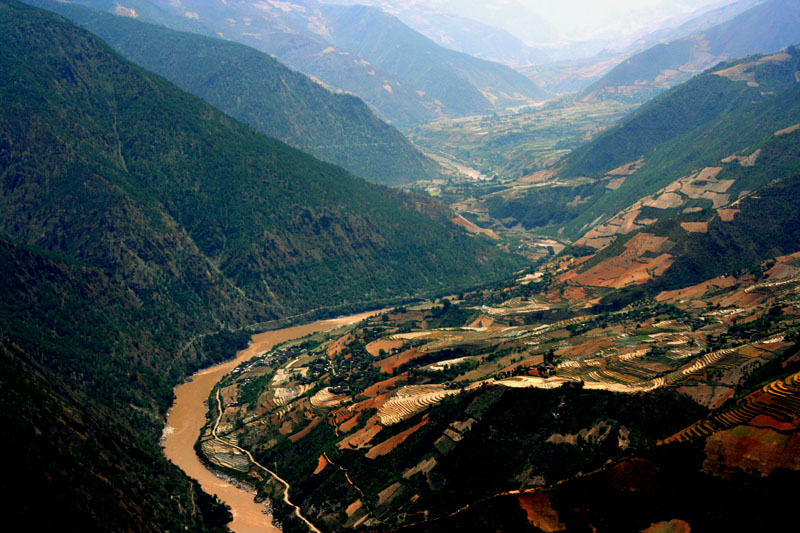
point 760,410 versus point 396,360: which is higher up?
point 760,410

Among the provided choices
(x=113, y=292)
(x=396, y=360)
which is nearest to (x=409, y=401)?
(x=396, y=360)

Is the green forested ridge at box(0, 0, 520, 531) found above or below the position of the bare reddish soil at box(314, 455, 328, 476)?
above

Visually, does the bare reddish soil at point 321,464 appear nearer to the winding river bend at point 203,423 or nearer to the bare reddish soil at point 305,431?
the winding river bend at point 203,423

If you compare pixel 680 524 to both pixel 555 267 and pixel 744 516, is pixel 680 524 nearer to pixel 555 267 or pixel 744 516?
pixel 744 516

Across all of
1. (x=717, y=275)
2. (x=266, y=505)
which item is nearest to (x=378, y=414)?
(x=266, y=505)

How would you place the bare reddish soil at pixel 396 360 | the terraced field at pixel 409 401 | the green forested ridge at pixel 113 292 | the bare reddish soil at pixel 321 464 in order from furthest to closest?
the bare reddish soil at pixel 396 360 → the terraced field at pixel 409 401 → the bare reddish soil at pixel 321 464 → the green forested ridge at pixel 113 292

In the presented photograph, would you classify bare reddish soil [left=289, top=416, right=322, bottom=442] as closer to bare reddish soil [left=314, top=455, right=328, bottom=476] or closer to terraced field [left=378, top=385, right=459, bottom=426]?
bare reddish soil [left=314, top=455, right=328, bottom=476]

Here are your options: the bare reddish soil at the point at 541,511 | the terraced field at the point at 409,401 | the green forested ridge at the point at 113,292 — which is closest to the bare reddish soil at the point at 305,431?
the terraced field at the point at 409,401

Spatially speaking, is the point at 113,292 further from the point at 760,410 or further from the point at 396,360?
the point at 760,410

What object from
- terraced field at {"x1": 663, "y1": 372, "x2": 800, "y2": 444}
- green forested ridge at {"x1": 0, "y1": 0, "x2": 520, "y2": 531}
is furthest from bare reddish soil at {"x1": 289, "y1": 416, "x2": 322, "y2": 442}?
terraced field at {"x1": 663, "y1": 372, "x2": 800, "y2": 444}
